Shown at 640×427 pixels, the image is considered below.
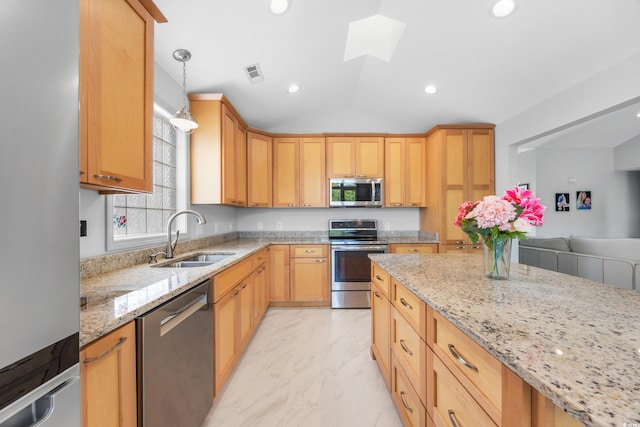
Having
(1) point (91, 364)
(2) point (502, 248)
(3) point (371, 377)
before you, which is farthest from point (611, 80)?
(1) point (91, 364)

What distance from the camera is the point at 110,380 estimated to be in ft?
2.82

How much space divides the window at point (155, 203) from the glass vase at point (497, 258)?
6.96 feet

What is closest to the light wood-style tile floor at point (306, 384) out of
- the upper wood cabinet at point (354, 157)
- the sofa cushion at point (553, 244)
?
the upper wood cabinet at point (354, 157)

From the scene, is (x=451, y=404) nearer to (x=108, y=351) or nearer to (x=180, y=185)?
(x=108, y=351)

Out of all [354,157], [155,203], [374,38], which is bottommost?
[155,203]

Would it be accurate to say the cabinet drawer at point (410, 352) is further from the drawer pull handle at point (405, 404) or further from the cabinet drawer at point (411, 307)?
the drawer pull handle at point (405, 404)

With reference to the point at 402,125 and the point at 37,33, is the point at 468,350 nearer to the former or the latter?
the point at 37,33

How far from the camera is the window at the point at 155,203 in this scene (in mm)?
1769

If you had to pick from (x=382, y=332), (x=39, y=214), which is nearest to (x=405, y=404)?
(x=382, y=332)

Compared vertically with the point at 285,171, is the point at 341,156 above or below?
above

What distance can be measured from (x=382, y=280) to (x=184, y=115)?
1.78 metres

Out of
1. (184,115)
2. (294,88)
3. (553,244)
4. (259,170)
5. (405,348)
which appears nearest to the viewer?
(405,348)

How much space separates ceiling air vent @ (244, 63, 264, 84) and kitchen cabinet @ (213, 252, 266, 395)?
1.76m

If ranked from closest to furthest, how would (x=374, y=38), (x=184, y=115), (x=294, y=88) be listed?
A: (x=184, y=115) → (x=374, y=38) → (x=294, y=88)
